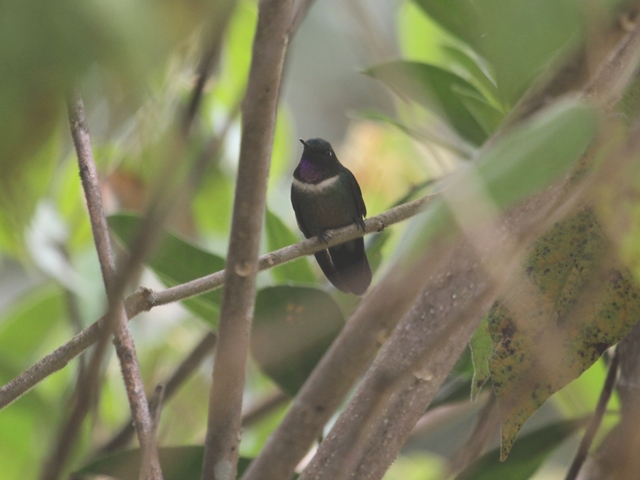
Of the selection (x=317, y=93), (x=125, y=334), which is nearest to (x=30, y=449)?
(x=125, y=334)

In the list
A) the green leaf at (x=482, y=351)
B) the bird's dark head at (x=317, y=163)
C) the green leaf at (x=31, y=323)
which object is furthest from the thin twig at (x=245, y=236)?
the bird's dark head at (x=317, y=163)

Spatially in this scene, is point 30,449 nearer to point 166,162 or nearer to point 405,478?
point 405,478

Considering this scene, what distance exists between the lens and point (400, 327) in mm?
881

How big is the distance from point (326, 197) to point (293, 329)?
3.83ft

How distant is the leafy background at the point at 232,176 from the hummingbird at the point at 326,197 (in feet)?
0.20

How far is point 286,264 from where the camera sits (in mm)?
1433

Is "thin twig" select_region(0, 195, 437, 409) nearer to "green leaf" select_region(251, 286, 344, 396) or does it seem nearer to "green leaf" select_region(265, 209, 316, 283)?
"green leaf" select_region(251, 286, 344, 396)

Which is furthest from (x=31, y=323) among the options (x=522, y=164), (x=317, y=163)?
(x=522, y=164)

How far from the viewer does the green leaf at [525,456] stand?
1102 mm

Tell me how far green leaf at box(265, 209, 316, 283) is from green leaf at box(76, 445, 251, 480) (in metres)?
0.41

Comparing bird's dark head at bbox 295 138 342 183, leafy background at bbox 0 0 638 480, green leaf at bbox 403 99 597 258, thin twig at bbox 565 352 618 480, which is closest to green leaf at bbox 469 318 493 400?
leafy background at bbox 0 0 638 480

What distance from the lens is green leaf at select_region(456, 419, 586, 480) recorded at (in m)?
1.10

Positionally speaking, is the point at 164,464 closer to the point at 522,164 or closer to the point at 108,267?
the point at 108,267

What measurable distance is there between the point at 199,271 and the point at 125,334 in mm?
496
